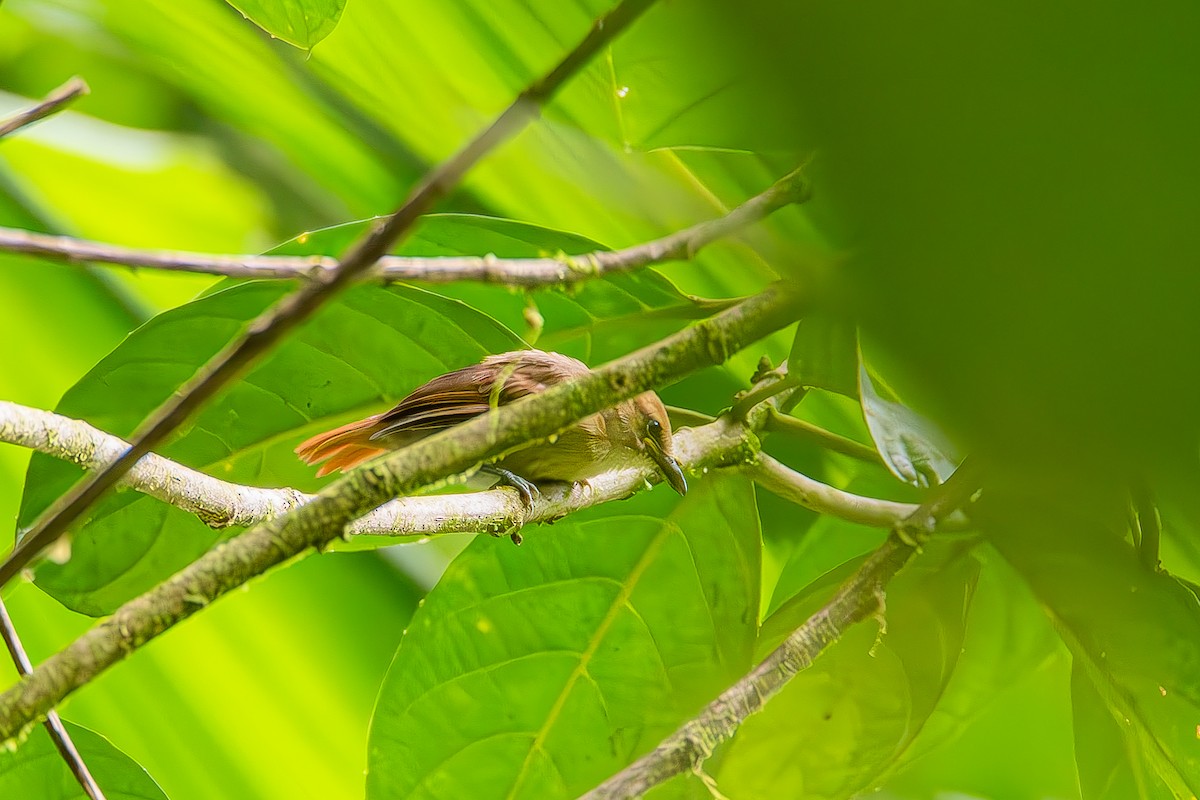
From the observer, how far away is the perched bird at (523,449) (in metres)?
1.18

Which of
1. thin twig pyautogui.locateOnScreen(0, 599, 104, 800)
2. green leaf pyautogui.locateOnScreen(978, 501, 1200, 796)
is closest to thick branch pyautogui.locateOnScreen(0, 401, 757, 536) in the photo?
thin twig pyautogui.locateOnScreen(0, 599, 104, 800)

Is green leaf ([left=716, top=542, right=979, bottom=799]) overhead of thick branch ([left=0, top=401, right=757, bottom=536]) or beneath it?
beneath

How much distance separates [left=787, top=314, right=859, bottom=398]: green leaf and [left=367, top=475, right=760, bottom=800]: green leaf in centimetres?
34

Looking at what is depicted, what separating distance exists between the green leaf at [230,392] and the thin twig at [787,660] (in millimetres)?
430

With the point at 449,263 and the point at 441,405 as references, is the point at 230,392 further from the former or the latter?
the point at 449,263

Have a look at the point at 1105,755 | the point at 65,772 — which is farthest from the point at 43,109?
the point at 1105,755

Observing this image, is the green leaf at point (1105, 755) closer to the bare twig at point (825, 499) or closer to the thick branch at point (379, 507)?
the bare twig at point (825, 499)

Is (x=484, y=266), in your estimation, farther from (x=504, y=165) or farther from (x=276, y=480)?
(x=504, y=165)

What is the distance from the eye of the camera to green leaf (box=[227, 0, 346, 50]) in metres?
0.82

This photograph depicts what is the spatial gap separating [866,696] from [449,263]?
0.63 m

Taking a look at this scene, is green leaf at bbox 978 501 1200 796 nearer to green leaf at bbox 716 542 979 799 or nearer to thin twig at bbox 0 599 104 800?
green leaf at bbox 716 542 979 799

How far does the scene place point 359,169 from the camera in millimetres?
1435

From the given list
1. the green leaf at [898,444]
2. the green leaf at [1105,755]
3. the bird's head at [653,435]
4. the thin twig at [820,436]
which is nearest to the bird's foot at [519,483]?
the bird's head at [653,435]

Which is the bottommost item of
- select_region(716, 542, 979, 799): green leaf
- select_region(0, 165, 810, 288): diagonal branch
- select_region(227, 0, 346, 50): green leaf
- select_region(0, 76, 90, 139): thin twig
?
select_region(716, 542, 979, 799): green leaf
